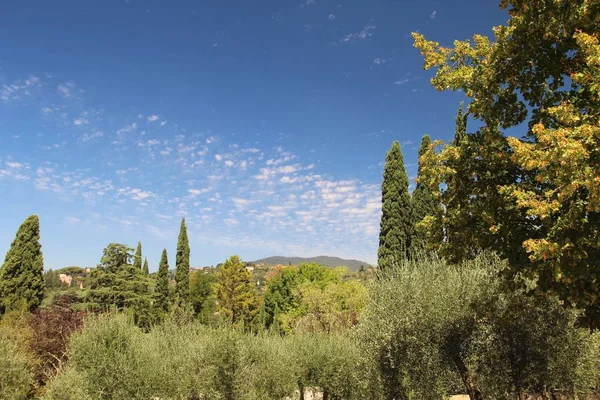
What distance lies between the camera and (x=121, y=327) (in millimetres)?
15055

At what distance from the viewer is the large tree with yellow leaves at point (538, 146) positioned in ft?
19.2

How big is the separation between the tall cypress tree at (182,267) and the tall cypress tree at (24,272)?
21105mm

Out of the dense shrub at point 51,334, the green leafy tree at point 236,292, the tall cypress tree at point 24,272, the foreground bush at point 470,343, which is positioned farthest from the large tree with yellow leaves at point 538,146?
the green leafy tree at point 236,292

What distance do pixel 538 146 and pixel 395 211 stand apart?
71.3 feet

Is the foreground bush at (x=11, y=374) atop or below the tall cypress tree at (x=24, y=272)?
below

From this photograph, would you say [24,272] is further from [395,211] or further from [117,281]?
[395,211]

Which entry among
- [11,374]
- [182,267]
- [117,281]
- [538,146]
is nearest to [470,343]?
[538,146]

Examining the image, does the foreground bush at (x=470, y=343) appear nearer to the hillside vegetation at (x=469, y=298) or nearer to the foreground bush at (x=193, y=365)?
the hillside vegetation at (x=469, y=298)

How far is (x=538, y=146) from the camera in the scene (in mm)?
6359

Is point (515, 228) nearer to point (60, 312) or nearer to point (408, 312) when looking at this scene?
point (408, 312)

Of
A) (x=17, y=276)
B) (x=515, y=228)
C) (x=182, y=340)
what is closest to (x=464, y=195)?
(x=515, y=228)

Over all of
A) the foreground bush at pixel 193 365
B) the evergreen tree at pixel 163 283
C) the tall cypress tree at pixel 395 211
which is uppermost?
the tall cypress tree at pixel 395 211

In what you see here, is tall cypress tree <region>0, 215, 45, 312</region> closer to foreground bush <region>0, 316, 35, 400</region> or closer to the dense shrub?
the dense shrub

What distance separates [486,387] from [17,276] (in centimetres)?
3157
